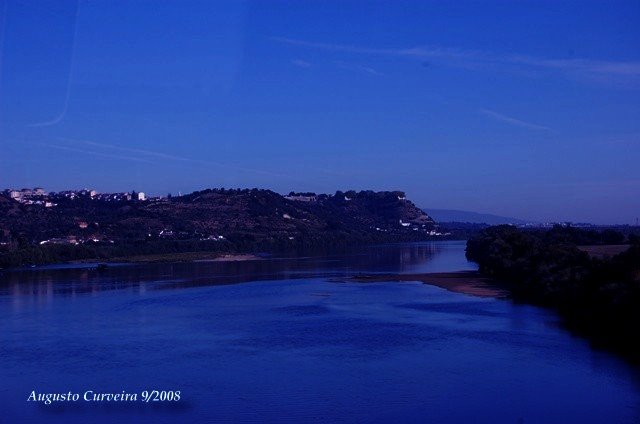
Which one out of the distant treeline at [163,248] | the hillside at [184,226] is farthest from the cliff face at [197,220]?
the distant treeline at [163,248]

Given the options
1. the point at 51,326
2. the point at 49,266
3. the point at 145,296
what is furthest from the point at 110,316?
the point at 49,266

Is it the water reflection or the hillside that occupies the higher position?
the hillside

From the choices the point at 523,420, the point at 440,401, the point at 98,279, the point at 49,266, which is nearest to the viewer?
the point at 523,420

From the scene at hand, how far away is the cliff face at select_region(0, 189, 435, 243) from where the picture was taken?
6856 centimetres

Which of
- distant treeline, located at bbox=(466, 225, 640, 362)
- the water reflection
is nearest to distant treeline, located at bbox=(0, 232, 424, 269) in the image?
the water reflection

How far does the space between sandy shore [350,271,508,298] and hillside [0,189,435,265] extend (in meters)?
25.4

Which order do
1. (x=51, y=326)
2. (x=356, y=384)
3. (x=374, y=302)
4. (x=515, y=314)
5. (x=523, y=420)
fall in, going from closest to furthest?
(x=523, y=420), (x=356, y=384), (x=51, y=326), (x=515, y=314), (x=374, y=302)

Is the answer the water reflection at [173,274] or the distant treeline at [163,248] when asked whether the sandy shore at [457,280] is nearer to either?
the water reflection at [173,274]

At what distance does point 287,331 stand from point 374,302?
298 inches

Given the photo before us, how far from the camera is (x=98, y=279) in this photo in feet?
130

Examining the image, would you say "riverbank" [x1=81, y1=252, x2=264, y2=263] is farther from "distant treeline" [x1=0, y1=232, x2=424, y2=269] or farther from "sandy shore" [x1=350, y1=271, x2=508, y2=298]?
"sandy shore" [x1=350, y1=271, x2=508, y2=298]

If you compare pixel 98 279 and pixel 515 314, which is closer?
pixel 515 314

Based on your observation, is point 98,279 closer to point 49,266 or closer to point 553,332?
point 49,266

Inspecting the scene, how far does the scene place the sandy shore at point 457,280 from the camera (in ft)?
104
